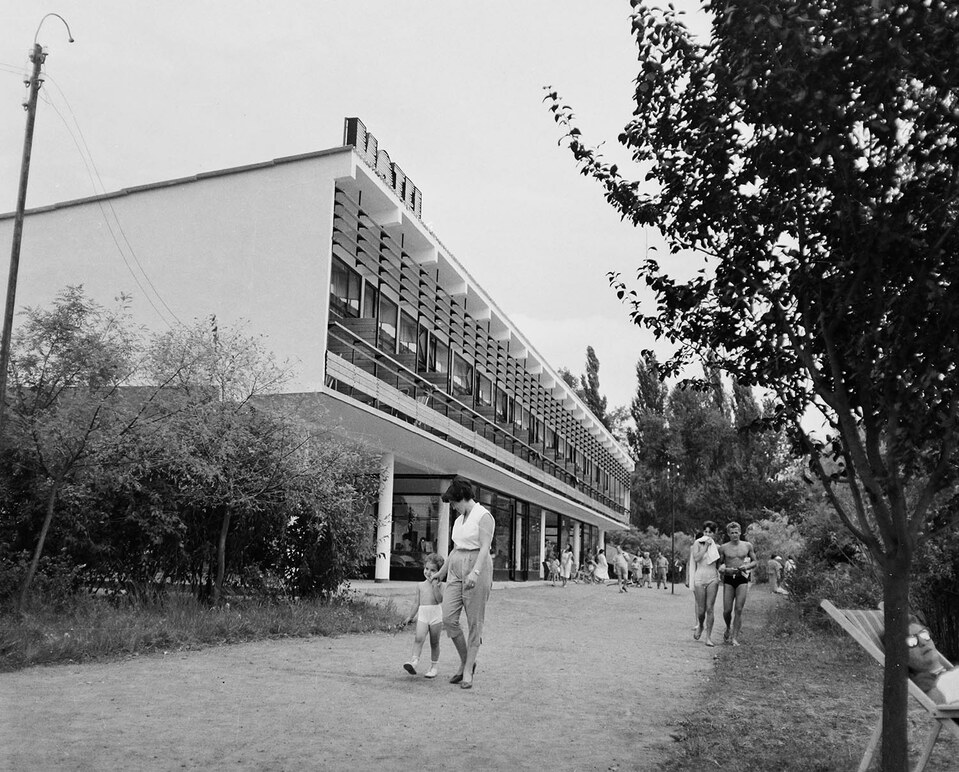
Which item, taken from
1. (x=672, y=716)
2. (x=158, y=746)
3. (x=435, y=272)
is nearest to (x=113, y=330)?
(x=158, y=746)

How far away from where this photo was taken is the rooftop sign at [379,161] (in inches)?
976

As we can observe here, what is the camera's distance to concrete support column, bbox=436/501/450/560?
29.3 meters

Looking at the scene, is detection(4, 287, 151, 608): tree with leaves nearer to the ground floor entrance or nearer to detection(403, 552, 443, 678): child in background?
detection(403, 552, 443, 678): child in background

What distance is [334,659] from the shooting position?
945 cm

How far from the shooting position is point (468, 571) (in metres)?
7.79

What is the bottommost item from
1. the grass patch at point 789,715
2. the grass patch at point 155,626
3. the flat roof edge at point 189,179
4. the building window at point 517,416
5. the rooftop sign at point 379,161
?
the grass patch at point 789,715

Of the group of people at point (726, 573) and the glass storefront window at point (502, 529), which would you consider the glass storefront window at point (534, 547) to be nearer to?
the glass storefront window at point (502, 529)

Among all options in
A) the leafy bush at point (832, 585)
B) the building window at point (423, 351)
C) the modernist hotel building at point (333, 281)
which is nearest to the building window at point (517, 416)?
the modernist hotel building at point (333, 281)

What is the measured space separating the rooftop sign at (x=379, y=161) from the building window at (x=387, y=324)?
2.58 meters

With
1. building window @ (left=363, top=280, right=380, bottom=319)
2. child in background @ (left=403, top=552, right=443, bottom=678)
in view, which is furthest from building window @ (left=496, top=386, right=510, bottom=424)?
child in background @ (left=403, top=552, right=443, bottom=678)

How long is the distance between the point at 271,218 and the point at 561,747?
55.9 ft

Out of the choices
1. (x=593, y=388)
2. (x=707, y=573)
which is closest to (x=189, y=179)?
(x=707, y=573)

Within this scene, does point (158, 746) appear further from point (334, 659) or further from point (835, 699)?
point (835, 699)

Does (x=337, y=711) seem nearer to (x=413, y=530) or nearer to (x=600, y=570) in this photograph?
(x=413, y=530)
